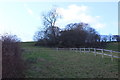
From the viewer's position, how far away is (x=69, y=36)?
44.2 metres

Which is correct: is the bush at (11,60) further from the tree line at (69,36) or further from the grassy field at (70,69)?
the tree line at (69,36)

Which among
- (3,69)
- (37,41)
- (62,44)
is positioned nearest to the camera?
(3,69)

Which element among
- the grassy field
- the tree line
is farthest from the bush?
the tree line

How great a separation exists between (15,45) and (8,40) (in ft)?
1.20

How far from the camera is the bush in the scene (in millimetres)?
6586

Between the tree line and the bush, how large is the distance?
36.5 meters

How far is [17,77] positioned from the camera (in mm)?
6836

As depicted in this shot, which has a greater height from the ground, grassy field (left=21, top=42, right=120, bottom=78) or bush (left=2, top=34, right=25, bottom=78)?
bush (left=2, top=34, right=25, bottom=78)

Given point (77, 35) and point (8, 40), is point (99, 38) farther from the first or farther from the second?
point (8, 40)

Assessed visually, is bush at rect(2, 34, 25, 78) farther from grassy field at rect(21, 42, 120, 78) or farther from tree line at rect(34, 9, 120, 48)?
tree line at rect(34, 9, 120, 48)

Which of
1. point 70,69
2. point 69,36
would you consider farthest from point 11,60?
point 69,36

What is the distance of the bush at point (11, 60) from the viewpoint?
6586mm

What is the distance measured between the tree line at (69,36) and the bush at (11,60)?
36540mm

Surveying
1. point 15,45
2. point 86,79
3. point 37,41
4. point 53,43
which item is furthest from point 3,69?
point 37,41
